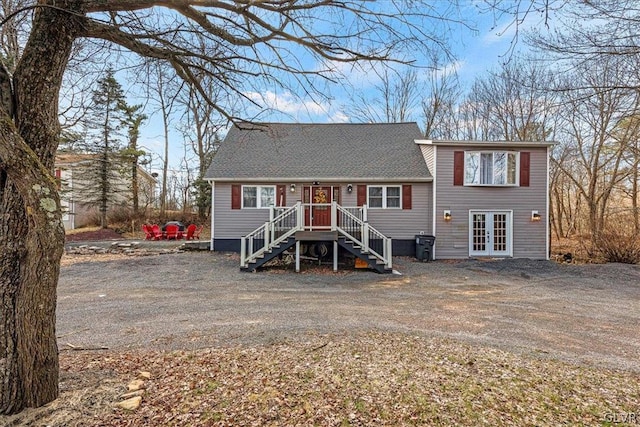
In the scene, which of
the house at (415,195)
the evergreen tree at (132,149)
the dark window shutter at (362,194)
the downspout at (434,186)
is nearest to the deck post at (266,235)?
the house at (415,195)

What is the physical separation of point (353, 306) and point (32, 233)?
15.4 feet

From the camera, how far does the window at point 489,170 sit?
12.0 meters

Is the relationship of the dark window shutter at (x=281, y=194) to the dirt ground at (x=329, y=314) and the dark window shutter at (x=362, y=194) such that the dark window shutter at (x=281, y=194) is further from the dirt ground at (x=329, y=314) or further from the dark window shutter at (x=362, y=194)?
the dirt ground at (x=329, y=314)

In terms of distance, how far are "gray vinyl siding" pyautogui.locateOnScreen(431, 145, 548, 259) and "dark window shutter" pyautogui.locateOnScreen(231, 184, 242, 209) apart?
25.0ft

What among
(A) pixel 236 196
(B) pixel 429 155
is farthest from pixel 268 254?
(B) pixel 429 155

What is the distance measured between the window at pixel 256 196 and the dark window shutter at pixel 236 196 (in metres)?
0.14

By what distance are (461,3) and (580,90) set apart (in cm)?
571

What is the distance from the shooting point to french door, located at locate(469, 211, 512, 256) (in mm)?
12133

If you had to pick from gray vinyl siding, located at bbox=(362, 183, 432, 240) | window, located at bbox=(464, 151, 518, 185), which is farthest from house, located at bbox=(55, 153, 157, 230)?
window, located at bbox=(464, 151, 518, 185)

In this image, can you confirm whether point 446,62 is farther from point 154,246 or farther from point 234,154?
point 154,246

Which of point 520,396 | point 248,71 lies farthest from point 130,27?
point 520,396

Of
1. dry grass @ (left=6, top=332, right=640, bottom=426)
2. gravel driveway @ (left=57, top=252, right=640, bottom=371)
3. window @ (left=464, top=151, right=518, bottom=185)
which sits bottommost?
gravel driveway @ (left=57, top=252, right=640, bottom=371)

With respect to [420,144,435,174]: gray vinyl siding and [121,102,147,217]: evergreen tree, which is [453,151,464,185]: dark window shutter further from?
[121,102,147,217]: evergreen tree

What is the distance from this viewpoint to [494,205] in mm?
12086
